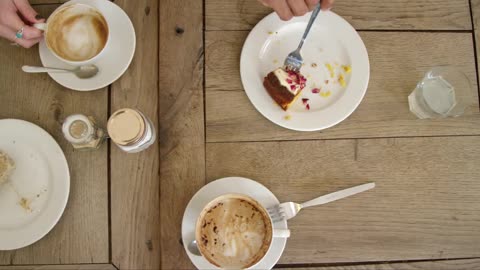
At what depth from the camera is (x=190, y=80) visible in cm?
91

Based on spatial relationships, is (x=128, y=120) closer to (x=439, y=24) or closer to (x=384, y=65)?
(x=384, y=65)

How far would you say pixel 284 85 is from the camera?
84cm

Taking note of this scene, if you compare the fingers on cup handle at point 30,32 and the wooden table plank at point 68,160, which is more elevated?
the fingers on cup handle at point 30,32

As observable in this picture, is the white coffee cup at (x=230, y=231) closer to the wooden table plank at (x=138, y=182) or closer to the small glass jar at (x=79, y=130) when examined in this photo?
the wooden table plank at (x=138, y=182)

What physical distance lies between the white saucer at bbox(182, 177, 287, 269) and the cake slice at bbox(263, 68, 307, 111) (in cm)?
20

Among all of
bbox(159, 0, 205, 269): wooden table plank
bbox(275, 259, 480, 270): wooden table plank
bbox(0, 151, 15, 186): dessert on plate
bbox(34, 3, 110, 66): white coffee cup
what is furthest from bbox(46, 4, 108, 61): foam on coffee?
bbox(275, 259, 480, 270): wooden table plank

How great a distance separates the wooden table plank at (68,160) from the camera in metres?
0.83

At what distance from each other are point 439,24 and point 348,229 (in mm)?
551

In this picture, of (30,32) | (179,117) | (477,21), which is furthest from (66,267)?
(477,21)

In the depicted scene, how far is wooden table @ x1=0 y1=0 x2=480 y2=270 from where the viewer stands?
2.78 feet

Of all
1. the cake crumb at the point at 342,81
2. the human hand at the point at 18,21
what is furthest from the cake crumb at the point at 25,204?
the cake crumb at the point at 342,81

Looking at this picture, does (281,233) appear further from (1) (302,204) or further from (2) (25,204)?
(2) (25,204)

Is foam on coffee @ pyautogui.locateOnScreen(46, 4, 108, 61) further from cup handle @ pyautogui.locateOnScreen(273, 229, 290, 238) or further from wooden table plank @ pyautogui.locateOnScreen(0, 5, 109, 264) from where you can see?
cup handle @ pyautogui.locateOnScreen(273, 229, 290, 238)

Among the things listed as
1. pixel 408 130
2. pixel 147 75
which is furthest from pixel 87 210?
pixel 408 130
